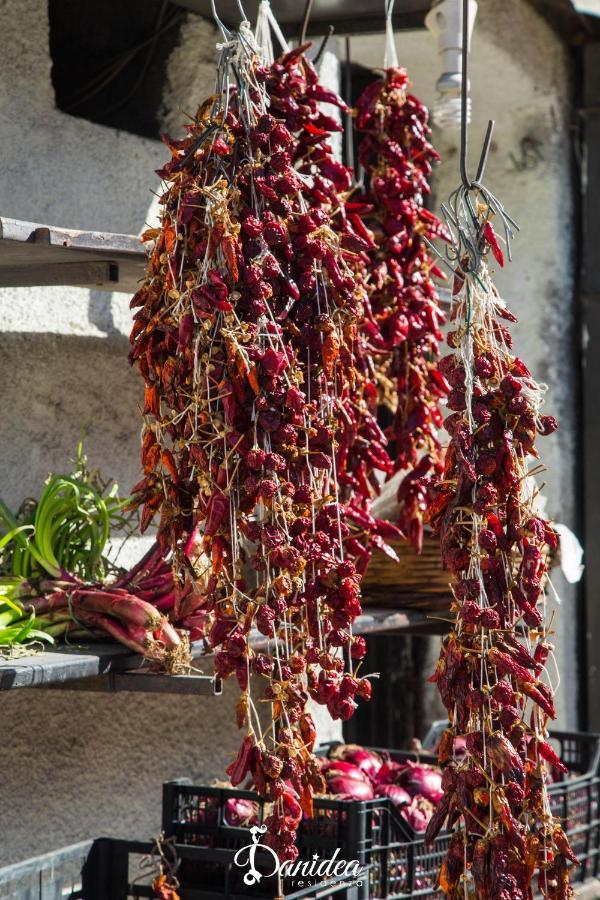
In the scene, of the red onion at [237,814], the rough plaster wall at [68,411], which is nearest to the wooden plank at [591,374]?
the rough plaster wall at [68,411]

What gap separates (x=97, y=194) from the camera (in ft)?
10.1

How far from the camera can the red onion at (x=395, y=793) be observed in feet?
9.34

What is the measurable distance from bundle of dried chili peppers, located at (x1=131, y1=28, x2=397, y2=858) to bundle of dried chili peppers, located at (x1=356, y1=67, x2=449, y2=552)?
0.72 metres

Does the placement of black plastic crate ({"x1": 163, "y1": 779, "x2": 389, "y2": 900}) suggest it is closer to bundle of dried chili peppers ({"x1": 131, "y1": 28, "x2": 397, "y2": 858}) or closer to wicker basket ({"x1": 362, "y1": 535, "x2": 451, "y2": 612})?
bundle of dried chili peppers ({"x1": 131, "y1": 28, "x2": 397, "y2": 858})

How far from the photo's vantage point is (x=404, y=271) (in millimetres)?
2902

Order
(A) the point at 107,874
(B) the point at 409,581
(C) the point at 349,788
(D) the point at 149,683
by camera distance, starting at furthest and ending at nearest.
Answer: (B) the point at 409,581, (C) the point at 349,788, (A) the point at 107,874, (D) the point at 149,683

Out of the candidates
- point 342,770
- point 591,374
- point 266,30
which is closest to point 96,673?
point 342,770

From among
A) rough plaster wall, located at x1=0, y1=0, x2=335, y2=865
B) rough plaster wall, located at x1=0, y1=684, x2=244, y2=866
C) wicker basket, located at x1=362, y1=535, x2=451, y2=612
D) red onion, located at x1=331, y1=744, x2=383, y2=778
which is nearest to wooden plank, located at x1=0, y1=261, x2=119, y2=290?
rough plaster wall, located at x1=0, y1=0, x2=335, y2=865

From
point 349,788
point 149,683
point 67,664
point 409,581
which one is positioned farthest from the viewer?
point 409,581

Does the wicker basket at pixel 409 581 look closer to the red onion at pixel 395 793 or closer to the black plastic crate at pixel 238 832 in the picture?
the red onion at pixel 395 793

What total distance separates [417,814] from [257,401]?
131 cm

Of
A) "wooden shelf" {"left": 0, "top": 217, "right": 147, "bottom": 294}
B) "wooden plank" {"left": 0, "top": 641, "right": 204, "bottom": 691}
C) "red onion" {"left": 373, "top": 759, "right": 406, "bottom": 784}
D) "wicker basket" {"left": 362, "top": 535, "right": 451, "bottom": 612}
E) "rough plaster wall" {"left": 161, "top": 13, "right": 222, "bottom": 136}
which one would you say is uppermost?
"rough plaster wall" {"left": 161, "top": 13, "right": 222, "bottom": 136}

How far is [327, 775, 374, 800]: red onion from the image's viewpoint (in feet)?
9.11

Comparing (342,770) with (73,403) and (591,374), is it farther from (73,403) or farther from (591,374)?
(591,374)
